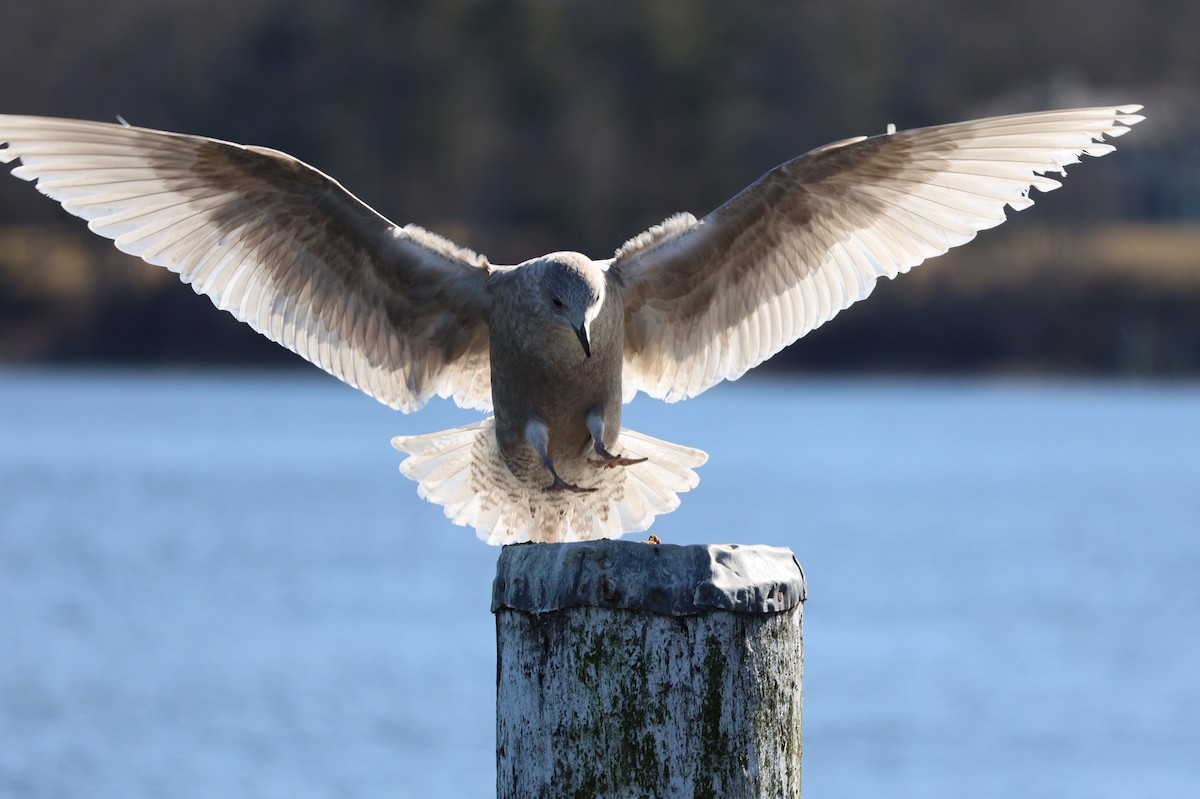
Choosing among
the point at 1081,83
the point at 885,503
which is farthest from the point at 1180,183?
the point at 885,503

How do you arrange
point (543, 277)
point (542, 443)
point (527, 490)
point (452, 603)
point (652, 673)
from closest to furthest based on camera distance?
1. point (652, 673)
2. point (543, 277)
3. point (542, 443)
4. point (527, 490)
5. point (452, 603)

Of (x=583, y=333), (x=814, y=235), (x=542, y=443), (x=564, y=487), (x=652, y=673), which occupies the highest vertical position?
(x=814, y=235)

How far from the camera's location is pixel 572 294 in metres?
5.89

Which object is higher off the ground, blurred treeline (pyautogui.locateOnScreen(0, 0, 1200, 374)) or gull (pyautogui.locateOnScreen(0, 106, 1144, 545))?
blurred treeline (pyautogui.locateOnScreen(0, 0, 1200, 374))

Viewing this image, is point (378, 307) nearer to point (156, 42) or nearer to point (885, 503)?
point (885, 503)

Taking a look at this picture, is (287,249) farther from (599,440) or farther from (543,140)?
(543,140)

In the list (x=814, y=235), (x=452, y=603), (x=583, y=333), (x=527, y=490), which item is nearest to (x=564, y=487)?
(x=527, y=490)

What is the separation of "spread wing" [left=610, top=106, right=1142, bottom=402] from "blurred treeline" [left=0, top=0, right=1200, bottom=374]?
32.9 meters

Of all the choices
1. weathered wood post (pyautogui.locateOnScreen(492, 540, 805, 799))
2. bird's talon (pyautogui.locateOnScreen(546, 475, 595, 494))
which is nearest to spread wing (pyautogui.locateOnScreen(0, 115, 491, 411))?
Result: bird's talon (pyautogui.locateOnScreen(546, 475, 595, 494))

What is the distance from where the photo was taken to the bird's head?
5879 millimetres

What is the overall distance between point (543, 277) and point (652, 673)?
7.00 ft

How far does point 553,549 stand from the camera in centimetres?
423

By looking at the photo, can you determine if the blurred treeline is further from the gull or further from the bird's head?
the bird's head

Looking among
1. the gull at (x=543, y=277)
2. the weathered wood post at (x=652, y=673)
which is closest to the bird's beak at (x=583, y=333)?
the gull at (x=543, y=277)
